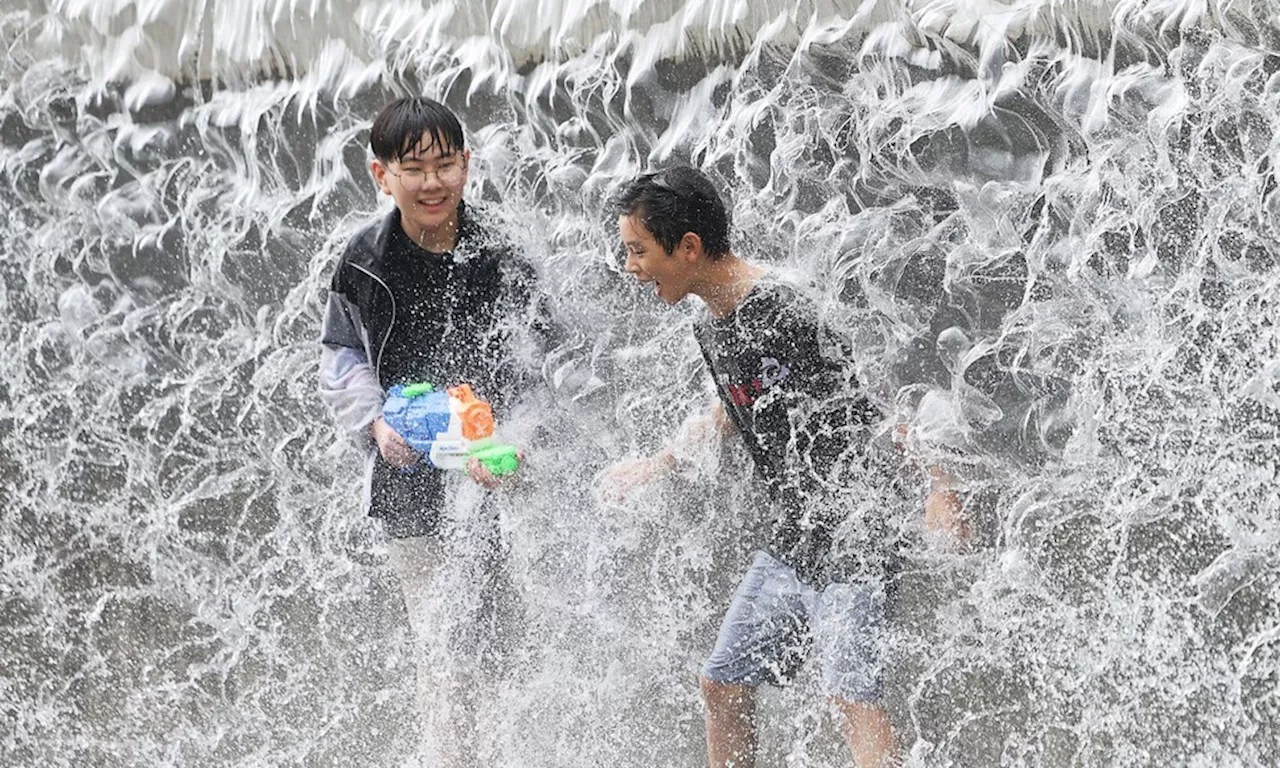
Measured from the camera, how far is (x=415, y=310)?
3.04 meters

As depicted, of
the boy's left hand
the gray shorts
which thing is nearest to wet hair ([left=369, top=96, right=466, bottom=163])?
the gray shorts

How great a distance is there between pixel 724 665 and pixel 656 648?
0.52m

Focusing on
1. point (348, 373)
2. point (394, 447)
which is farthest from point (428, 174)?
point (394, 447)

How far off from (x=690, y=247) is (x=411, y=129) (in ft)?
1.91

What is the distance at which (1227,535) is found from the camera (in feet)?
9.39

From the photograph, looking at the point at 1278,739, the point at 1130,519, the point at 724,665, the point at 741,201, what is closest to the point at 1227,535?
the point at 1130,519

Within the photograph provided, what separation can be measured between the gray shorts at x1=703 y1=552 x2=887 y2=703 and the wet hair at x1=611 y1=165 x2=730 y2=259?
59 cm

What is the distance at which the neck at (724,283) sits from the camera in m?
2.76

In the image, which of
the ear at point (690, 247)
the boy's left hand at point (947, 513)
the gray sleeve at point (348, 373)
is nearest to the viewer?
the boy's left hand at point (947, 513)

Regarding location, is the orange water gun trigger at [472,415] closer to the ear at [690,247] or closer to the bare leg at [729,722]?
the ear at [690,247]

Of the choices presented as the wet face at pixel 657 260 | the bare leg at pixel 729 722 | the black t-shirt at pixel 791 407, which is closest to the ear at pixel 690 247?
the wet face at pixel 657 260

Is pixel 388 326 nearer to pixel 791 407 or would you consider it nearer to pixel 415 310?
pixel 415 310

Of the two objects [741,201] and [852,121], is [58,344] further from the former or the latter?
[852,121]

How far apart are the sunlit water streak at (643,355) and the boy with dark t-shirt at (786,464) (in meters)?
0.22
